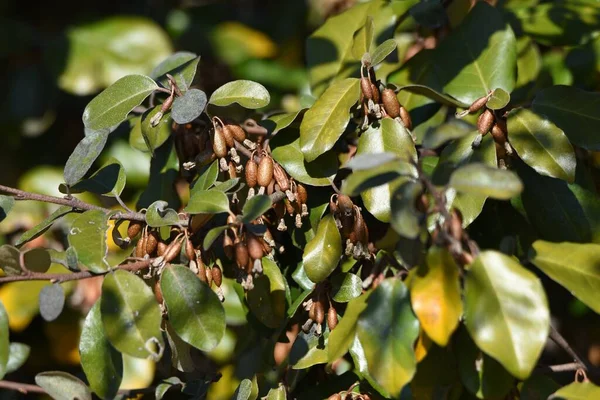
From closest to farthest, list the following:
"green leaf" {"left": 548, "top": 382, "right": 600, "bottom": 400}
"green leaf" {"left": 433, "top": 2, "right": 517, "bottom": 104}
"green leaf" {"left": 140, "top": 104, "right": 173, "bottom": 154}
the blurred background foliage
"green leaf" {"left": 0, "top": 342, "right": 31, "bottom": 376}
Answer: "green leaf" {"left": 548, "top": 382, "right": 600, "bottom": 400} < "green leaf" {"left": 140, "top": 104, "right": 173, "bottom": 154} < "green leaf" {"left": 433, "top": 2, "right": 517, "bottom": 104} < "green leaf" {"left": 0, "top": 342, "right": 31, "bottom": 376} < the blurred background foliage

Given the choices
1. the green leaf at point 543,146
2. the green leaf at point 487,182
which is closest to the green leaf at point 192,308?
the green leaf at point 487,182

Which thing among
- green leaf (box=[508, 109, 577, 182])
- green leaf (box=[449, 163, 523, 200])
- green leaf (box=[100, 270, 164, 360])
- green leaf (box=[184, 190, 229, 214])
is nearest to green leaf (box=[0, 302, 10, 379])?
green leaf (box=[100, 270, 164, 360])

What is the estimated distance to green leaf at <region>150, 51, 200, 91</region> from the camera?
1068 mm

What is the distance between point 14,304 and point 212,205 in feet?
3.50

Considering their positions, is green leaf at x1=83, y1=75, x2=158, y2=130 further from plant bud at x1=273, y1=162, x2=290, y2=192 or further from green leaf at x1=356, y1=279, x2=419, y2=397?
green leaf at x1=356, y1=279, x2=419, y2=397

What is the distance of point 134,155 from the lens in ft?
6.33

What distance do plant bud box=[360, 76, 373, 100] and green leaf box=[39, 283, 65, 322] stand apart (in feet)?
1.53

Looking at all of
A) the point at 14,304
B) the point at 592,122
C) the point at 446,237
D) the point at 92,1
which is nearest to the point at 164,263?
the point at 446,237

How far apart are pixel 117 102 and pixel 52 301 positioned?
0.28m

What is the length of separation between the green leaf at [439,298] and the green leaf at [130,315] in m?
0.31

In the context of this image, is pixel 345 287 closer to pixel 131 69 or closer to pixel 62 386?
pixel 62 386

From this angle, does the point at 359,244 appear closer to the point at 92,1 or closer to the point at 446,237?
the point at 446,237

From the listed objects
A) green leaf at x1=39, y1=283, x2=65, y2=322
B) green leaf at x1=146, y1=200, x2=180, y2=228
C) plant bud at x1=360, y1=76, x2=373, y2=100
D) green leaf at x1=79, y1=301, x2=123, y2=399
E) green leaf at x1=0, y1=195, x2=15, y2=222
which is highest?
plant bud at x1=360, y1=76, x2=373, y2=100

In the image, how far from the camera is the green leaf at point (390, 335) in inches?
31.7
